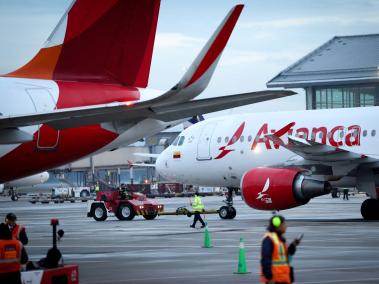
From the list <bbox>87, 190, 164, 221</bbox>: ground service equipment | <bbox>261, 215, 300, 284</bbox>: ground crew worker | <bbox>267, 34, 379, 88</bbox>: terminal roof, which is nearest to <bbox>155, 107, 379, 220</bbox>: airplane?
<bbox>87, 190, 164, 221</bbox>: ground service equipment

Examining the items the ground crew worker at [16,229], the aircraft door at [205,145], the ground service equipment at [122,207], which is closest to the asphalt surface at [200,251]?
the ground crew worker at [16,229]

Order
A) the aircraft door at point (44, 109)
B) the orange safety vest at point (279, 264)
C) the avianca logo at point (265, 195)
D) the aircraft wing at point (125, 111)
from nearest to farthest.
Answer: the orange safety vest at point (279, 264), the aircraft wing at point (125, 111), the aircraft door at point (44, 109), the avianca logo at point (265, 195)

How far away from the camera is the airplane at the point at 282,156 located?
33.3m

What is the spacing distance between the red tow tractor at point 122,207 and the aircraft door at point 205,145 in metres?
4.05

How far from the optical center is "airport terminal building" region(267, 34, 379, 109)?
9588 cm

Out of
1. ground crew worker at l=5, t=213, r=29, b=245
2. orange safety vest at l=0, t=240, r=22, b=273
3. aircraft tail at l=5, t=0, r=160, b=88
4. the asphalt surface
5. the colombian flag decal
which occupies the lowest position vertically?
the asphalt surface

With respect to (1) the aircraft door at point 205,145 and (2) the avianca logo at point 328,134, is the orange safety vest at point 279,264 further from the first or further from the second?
(1) the aircraft door at point 205,145

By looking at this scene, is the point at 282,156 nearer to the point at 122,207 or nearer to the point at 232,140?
the point at 232,140

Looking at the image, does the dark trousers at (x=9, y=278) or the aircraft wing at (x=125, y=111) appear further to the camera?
the aircraft wing at (x=125, y=111)

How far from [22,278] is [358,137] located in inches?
878

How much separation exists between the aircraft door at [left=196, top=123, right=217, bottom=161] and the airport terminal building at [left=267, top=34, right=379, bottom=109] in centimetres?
5583

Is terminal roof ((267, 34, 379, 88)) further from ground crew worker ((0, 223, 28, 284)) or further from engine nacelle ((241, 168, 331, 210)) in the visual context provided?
ground crew worker ((0, 223, 28, 284))

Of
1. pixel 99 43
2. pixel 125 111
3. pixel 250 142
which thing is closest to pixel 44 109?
pixel 99 43

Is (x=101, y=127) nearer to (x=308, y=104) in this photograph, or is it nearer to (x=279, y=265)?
(x=279, y=265)
